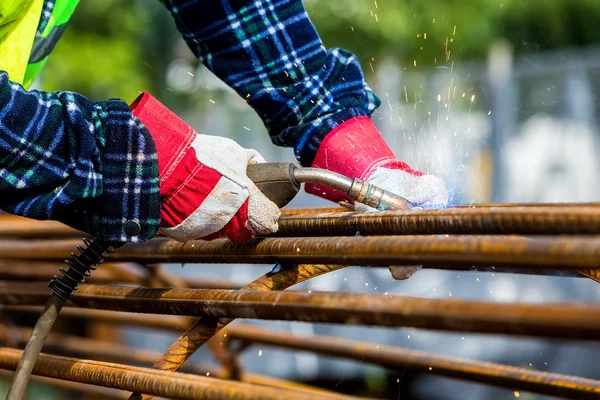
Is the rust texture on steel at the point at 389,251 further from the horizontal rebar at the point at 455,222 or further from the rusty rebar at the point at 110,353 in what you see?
the rusty rebar at the point at 110,353

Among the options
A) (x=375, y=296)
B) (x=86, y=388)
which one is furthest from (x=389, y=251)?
(x=86, y=388)

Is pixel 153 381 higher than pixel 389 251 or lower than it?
lower

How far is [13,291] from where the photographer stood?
7.10 feet

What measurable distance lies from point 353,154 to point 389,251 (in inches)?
25.5

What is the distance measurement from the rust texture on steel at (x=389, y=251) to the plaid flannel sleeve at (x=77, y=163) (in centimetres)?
20

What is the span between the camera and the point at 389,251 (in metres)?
1.26

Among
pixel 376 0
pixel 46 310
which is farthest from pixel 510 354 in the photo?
pixel 376 0

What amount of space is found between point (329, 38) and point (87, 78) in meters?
4.44

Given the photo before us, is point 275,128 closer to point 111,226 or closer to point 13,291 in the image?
point 111,226

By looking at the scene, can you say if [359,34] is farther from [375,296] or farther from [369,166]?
[375,296]

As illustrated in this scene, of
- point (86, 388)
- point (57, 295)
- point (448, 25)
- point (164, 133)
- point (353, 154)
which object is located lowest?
point (86, 388)

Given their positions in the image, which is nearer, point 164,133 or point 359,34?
point 164,133

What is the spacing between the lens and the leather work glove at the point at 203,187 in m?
1.57

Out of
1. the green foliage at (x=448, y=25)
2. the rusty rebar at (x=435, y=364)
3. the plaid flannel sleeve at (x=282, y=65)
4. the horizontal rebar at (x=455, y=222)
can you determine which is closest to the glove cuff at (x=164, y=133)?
the horizontal rebar at (x=455, y=222)
